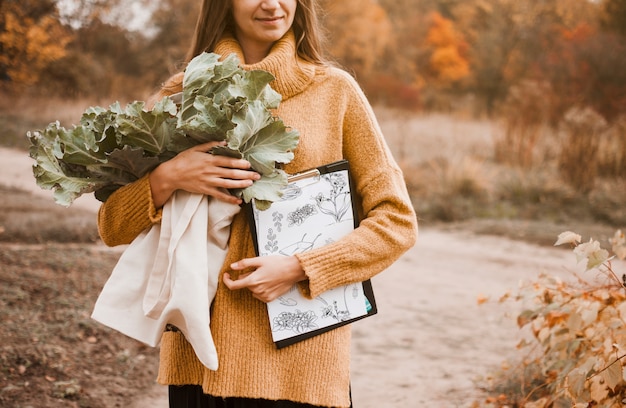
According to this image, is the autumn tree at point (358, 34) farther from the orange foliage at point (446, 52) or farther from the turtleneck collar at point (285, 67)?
the turtleneck collar at point (285, 67)

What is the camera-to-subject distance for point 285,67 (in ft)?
6.64

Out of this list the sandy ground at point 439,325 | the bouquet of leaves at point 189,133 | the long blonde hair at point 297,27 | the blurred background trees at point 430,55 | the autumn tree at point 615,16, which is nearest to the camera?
the bouquet of leaves at point 189,133

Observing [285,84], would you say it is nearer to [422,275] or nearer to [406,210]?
[406,210]

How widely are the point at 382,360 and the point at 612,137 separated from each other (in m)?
10.1

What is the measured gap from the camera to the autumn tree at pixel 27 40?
43.6ft

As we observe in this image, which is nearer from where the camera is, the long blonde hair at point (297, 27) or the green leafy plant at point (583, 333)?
the long blonde hair at point (297, 27)

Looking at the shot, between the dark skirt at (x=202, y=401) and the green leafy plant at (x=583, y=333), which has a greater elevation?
the dark skirt at (x=202, y=401)

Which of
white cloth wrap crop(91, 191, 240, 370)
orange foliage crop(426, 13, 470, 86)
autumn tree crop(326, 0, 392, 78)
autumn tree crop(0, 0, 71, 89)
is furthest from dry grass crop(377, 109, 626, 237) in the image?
orange foliage crop(426, 13, 470, 86)

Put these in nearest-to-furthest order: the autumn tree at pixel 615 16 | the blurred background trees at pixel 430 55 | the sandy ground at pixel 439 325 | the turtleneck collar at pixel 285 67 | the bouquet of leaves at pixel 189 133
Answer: the bouquet of leaves at pixel 189 133, the turtleneck collar at pixel 285 67, the sandy ground at pixel 439 325, the blurred background trees at pixel 430 55, the autumn tree at pixel 615 16

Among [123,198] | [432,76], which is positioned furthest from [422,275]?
[432,76]

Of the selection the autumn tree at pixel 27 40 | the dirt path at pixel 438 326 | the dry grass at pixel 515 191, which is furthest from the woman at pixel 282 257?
the autumn tree at pixel 27 40

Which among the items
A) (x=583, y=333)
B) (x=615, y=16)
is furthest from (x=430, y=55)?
(x=583, y=333)

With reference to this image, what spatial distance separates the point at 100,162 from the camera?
1.77m

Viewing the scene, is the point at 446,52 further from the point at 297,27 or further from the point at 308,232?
the point at 308,232
